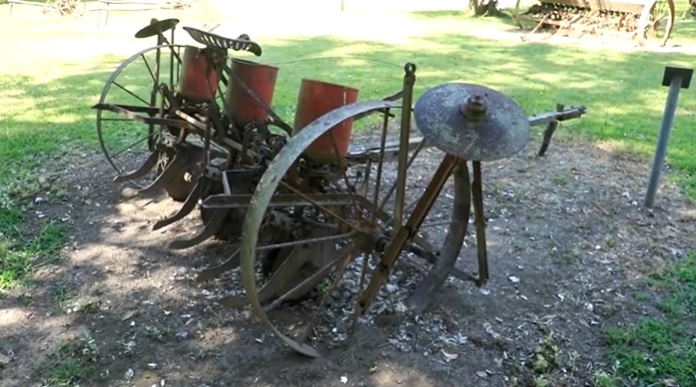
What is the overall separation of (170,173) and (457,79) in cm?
472

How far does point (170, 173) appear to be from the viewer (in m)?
3.91

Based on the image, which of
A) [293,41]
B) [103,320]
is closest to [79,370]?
[103,320]

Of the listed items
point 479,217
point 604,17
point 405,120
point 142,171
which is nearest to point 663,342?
point 479,217

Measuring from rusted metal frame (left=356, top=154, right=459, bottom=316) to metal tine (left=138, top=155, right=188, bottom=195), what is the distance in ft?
5.53

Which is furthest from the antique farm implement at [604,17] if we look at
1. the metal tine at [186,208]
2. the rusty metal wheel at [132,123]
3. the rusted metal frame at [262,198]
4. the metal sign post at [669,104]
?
the rusted metal frame at [262,198]

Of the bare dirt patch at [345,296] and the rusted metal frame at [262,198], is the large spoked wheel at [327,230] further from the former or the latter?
the bare dirt patch at [345,296]

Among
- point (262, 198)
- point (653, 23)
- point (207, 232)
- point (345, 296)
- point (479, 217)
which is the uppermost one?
point (653, 23)

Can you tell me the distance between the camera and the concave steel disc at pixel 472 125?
2375 mm

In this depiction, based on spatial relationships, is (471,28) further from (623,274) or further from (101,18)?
(623,274)

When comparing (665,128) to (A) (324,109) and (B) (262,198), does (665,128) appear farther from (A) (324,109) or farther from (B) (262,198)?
(B) (262,198)

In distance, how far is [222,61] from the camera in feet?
10.7

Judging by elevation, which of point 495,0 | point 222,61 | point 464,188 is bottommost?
point 464,188

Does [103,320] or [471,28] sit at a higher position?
[471,28]

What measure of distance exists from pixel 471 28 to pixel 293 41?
357 cm
